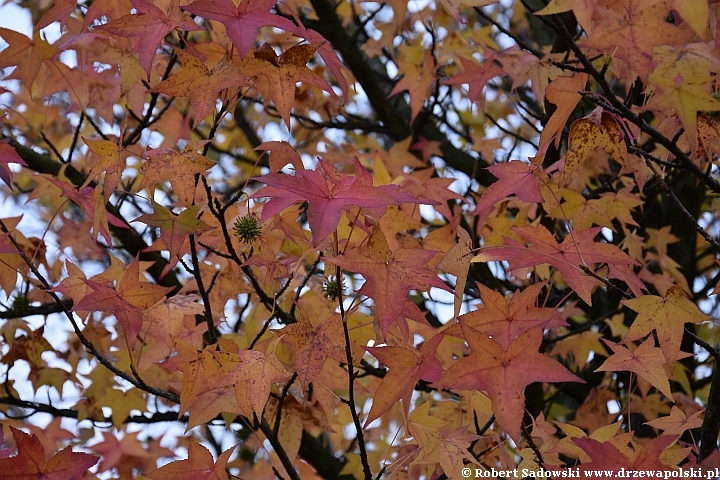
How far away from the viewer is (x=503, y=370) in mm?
1198

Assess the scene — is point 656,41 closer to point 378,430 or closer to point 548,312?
point 548,312

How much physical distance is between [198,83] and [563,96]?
781mm

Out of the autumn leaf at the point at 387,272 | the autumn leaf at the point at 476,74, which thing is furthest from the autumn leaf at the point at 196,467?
the autumn leaf at the point at 476,74

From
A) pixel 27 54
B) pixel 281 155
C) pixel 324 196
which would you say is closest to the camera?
pixel 324 196

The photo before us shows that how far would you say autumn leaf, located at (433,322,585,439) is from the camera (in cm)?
116

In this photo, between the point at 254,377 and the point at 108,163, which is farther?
the point at 108,163

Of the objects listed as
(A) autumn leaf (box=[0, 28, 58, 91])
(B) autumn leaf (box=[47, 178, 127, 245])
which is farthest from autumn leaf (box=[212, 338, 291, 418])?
(A) autumn leaf (box=[0, 28, 58, 91])

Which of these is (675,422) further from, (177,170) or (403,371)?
(177,170)

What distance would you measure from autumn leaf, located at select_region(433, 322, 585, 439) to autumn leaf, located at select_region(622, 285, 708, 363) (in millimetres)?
363

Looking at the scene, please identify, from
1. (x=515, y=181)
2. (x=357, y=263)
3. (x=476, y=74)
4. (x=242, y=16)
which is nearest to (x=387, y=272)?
(x=357, y=263)

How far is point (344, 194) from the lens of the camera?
1.25 m

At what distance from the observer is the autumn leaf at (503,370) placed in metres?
1.16

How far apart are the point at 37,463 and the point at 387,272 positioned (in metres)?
0.86

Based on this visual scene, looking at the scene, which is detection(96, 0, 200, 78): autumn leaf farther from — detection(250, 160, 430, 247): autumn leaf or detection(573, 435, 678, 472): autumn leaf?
detection(573, 435, 678, 472): autumn leaf
